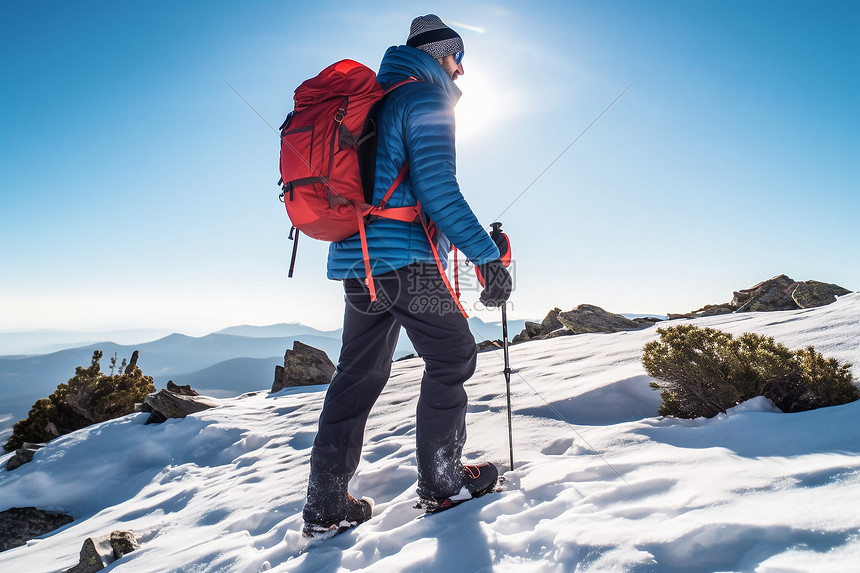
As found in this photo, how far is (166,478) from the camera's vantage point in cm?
442

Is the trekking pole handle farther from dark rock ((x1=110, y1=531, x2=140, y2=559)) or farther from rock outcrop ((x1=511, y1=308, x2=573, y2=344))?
rock outcrop ((x1=511, y1=308, x2=573, y2=344))

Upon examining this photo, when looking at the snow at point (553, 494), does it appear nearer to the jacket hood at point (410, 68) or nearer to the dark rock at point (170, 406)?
the dark rock at point (170, 406)

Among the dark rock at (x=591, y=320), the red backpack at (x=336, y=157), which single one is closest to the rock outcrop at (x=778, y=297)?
the dark rock at (x=591, y=320)

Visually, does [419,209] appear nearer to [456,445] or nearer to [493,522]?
[456,445]

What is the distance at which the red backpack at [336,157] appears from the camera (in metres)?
1.89

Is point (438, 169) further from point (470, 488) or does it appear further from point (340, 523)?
point (340, 523)

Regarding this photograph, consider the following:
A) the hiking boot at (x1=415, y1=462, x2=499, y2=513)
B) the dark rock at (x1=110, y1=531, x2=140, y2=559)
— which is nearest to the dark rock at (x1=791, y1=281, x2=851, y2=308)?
the hiking boot at (x1=415, y1=462, x2=499, y2=513)

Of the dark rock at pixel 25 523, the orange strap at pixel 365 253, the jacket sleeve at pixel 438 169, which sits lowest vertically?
the dark rock at pixel 25 523

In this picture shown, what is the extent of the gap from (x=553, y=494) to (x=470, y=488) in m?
0.43

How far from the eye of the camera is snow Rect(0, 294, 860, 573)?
1.30 metres

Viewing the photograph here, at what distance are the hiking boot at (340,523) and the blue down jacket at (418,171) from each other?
1.30 m

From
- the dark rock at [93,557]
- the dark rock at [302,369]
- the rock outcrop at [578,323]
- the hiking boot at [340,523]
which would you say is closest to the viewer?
the hiking boot at [340,523]

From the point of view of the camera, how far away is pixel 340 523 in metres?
2.17

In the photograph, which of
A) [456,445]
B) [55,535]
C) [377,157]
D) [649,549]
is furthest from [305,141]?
[55,535]
